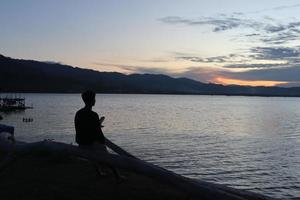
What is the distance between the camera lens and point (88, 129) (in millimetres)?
9781

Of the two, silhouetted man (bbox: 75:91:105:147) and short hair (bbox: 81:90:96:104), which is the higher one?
short hair (bbox: 81:90:96:104)

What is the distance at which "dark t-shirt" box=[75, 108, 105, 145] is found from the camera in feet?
32.0

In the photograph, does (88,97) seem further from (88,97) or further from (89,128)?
(89,128)

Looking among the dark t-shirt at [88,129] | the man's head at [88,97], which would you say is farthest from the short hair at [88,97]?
the dark t-shirt at [88,129]

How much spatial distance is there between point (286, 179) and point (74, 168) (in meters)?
17.5

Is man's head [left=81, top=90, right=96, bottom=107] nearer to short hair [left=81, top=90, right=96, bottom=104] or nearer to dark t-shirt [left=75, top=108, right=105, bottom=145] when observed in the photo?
short hair [left=81, top=90, right=96, bottom=104]

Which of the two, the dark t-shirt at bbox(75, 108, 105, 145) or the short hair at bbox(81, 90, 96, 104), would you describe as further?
the dark t-shirt at bbox(75, 108, 105, 145)

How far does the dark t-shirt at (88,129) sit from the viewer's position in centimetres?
975

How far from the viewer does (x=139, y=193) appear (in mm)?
9688

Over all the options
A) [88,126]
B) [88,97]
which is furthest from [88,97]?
[88,126]

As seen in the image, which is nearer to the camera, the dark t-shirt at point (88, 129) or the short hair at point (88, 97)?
the short hair at point (88, 97)

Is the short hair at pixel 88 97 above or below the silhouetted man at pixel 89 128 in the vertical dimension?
above

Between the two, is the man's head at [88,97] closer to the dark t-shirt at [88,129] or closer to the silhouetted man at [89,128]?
the silhouetted man at [89,128]

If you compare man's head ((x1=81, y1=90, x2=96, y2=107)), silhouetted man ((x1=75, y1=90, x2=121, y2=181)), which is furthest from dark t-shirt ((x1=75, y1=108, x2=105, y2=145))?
man's head ((x1=81, y1=90, x2=96, y2=107))
